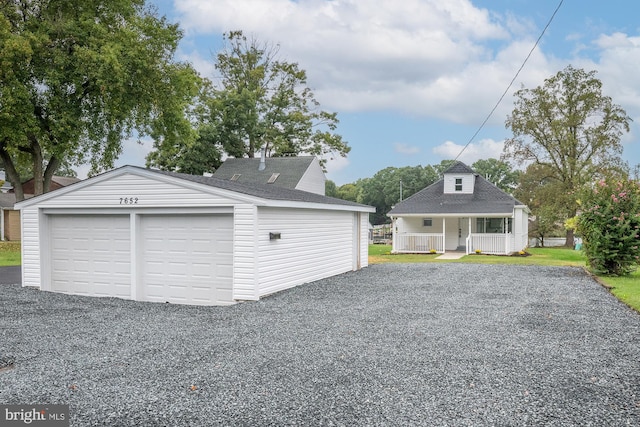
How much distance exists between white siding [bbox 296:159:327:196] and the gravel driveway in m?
19.7

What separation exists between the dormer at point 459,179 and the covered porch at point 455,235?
163cm

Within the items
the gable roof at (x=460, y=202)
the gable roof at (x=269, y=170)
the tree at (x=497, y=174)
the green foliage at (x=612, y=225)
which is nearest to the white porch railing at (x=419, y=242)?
the gable roof at (x=460, y=202)

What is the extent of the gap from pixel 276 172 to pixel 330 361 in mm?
24509

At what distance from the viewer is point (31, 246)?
10.8 meters

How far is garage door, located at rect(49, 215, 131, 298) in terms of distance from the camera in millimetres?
10188

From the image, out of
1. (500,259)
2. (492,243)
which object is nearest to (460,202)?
(492,243)

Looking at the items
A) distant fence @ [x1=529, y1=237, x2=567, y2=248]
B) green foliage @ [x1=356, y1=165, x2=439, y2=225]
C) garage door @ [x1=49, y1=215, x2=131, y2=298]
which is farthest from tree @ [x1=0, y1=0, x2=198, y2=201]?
green foliage @ [x1=356, y1=165, x2=439, y2=225]

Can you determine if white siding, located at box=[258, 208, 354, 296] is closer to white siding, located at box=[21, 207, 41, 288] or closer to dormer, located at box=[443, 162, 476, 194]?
white siding, located at box=[21, 207, 41, 288]

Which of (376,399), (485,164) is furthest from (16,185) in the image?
(485,164)

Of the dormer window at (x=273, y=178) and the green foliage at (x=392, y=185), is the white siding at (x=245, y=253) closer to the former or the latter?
the dormer window at (x=273, y=178)

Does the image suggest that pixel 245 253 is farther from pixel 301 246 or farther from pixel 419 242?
pixel 419 242

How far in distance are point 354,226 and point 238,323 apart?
870cm

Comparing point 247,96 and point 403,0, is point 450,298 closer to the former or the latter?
point 403,0

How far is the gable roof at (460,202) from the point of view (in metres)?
23.3
